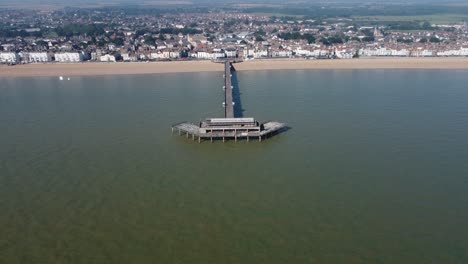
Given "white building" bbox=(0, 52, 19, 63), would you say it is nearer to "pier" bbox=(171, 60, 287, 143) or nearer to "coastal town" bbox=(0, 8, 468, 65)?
"coastal town" bbox=(0, 8, 468, 65)

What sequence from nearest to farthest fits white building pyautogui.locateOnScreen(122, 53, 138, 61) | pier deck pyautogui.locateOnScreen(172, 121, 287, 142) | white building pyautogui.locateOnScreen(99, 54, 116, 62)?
pier deck pyautogui.locateOnScreen(172, 121, 287, 142) < white building pyautogui.locateOnScreen(99, 54, 116, 62) < white building pyautogui.locateOnScreen(122, 53, 138, 61)

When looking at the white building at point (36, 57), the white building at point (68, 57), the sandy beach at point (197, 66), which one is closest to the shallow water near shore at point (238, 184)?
the sandy beach at point (197, 66)

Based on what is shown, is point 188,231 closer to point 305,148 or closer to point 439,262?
point 439,262

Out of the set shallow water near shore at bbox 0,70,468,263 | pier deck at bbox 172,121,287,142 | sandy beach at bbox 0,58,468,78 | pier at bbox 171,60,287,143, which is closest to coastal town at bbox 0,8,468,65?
sandy beach at bbox 0,58,468,78

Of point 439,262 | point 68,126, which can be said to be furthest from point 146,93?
point 439,262

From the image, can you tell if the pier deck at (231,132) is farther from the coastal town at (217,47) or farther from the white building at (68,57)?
the white building at (68,57)
